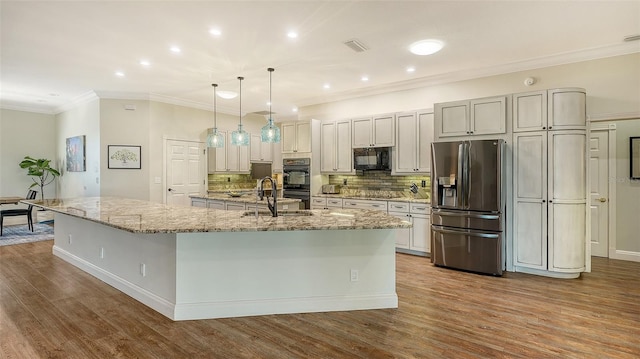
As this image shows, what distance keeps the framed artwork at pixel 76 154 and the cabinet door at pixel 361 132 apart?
5905 mm

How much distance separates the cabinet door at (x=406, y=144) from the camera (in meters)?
5.61

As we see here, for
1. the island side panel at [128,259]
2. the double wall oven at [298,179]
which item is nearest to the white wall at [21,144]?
the island side panel at [128,259]

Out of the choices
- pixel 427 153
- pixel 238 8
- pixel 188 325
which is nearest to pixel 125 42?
pixel 238 8

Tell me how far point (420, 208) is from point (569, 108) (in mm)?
2306

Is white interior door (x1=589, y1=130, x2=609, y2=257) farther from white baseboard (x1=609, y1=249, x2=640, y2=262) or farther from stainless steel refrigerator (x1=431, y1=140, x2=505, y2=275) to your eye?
stainless steel refrigerator (x1=431, y1=140, x2=505, y2=275)

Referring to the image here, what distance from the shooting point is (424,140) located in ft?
18.0

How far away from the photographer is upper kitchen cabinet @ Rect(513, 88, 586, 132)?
4.14 m

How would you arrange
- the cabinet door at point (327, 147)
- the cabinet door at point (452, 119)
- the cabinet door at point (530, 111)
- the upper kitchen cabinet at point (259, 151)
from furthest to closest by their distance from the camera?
1. the upper kitchen cabinet at point (259, 151)
2. the cabinet door at point (327, 147)
3. the cabinet door at point (452, 119)
4. the cabinet door at point (530, 111)

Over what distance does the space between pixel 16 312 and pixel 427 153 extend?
5478 mm

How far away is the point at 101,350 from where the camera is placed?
2500mm

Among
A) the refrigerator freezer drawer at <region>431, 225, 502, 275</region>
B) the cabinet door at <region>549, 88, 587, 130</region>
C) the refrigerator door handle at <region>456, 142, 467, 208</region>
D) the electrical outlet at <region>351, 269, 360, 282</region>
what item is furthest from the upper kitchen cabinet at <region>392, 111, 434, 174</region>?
the electrical outlet at <region>351, 269, 360, 282</region>

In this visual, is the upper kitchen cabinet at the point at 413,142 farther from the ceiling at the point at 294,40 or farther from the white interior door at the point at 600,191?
the white interior door at the point at 600,191

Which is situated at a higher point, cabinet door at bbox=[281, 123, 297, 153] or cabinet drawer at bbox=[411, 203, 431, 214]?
cabinet door at bbox=[281, 123, 297, 153]

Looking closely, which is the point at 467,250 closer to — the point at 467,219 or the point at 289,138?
the point at 467,219
